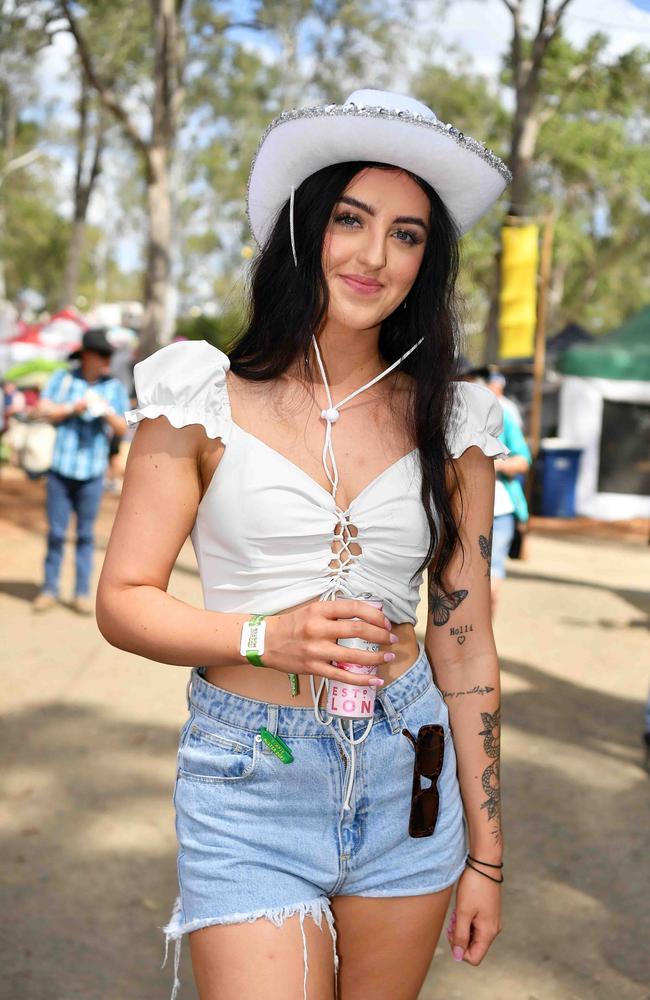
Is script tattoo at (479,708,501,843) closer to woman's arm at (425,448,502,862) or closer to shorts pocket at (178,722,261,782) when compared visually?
woman's arm at (425,448,502,862)

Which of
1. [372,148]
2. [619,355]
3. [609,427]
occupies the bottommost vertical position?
[609,427]

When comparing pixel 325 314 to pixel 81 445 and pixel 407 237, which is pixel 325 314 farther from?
pixel 81 445

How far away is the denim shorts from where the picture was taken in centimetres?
188

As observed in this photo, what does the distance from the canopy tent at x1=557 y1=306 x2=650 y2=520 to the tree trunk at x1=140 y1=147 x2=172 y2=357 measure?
6.86m

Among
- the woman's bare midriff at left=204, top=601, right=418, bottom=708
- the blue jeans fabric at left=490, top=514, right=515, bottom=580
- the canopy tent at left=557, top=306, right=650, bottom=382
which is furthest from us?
the canopy tent at left=557, top=306, right=650, bottom=382

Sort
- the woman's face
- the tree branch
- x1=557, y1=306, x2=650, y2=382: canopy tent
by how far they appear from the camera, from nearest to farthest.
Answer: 1. the woman's face
2. the tree branch
3. x1=557, y1=306, x2=650, y2=382: canopy tent

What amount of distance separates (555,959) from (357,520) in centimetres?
240

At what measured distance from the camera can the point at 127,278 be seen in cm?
8294

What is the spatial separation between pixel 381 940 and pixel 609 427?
17.5 m

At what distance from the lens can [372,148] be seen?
6.79 ft

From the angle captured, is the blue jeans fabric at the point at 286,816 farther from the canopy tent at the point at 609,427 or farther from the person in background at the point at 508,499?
the canopy tent at the point at 609,427

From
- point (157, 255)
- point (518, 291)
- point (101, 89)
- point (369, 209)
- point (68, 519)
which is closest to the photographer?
point (369, 209)

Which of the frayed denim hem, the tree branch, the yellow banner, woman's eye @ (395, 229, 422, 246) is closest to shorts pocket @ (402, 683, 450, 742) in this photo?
the frayed denim hem

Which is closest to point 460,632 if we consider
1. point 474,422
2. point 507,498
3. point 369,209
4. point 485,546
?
point 485,546
